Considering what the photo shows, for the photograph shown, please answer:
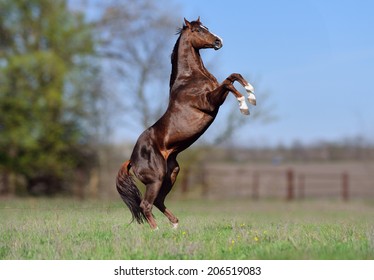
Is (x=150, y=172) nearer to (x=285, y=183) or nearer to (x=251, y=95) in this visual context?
(x=251, y=95)

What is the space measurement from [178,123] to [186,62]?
2.91 ft

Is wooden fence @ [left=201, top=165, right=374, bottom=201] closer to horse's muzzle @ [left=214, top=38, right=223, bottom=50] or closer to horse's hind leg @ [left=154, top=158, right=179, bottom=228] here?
horse's hind leg @ [left=154, top=158, right=179, bottom=228]

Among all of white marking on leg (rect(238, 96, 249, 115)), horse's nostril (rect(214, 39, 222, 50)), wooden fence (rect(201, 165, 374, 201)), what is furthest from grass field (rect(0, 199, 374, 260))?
wooden fence (rect(201, 165, 374, 201))

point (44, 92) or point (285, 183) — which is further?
point (285, 183)

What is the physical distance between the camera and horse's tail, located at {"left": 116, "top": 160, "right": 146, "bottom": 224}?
313 inches

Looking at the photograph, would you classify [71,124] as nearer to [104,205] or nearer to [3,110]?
[3,110]

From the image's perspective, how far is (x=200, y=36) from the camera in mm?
7910

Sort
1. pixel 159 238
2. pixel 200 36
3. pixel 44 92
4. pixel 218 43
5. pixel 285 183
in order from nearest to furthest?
pixel 159 238
pixel 218 43
pixel 200 36
pixel 44 92
pixel 285 183

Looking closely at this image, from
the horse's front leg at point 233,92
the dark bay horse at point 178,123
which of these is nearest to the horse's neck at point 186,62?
the dark bay horse at point 178,123

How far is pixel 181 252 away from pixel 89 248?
986 millimetres

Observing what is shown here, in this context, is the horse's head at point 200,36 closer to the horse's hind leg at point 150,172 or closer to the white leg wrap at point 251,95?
the white leg wrap at point 251,95

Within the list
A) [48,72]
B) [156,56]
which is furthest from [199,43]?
[48,72]

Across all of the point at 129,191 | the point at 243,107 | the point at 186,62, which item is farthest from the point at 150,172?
the point at 186,62

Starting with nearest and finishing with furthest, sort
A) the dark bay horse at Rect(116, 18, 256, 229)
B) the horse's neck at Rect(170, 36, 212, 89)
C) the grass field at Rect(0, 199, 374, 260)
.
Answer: the grass field at Rect(0, 199, 374, 260) < the dark bay horse at Rect(116, 18, 256, 229) < the horse's neck at Rect(170, 36, 212, 89)
